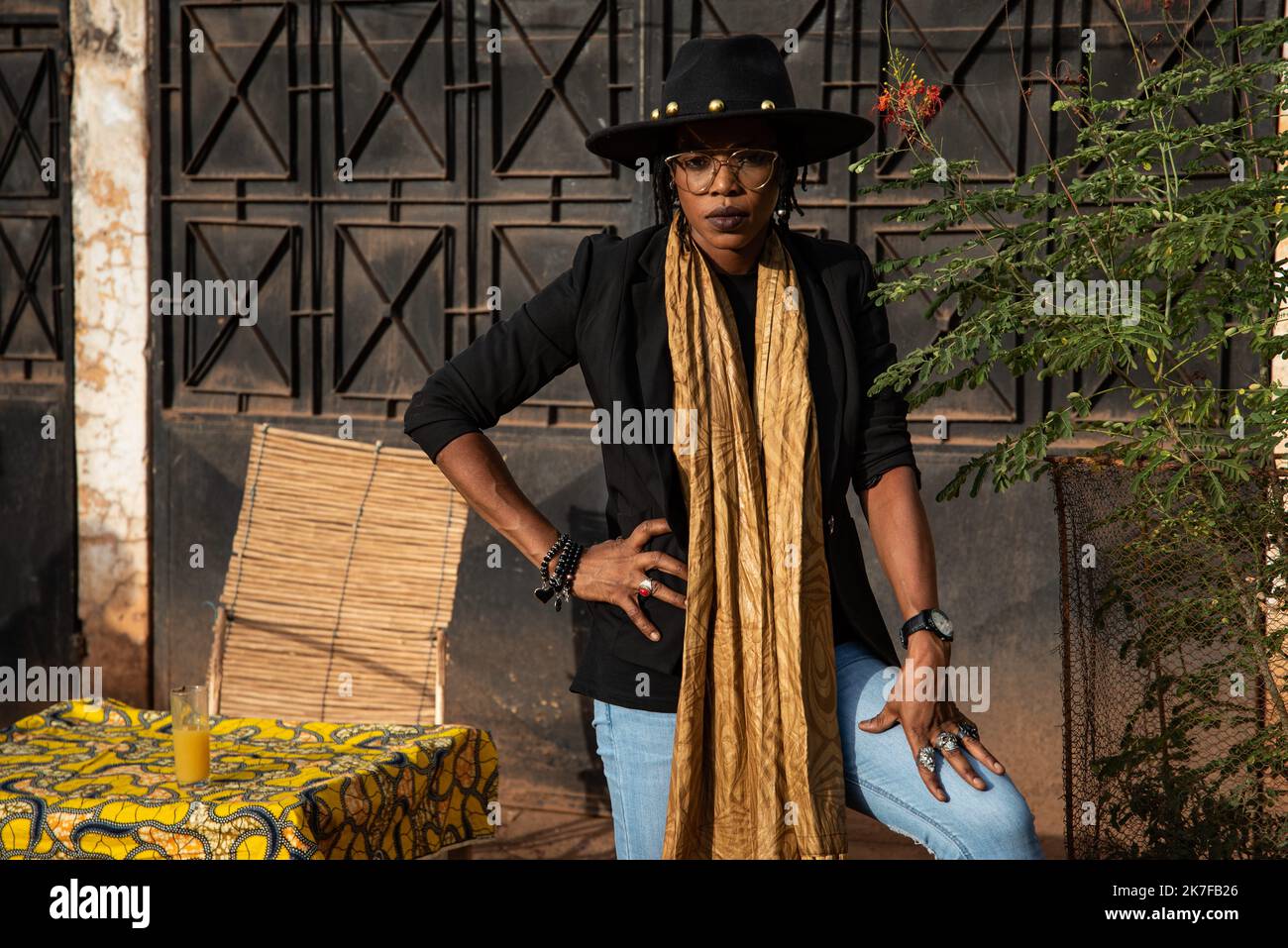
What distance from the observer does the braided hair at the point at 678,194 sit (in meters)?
2.73

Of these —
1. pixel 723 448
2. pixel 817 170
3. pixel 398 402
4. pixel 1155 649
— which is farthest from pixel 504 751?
Answer: pixel 723 448

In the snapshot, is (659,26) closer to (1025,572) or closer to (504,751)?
(1025,572)

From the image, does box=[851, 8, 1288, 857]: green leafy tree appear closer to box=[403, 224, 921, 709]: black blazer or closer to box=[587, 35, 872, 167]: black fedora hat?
box=[403, 224, 921, 709]: black blazer

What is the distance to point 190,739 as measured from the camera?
3637 millimetres

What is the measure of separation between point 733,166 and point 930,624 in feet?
3.01

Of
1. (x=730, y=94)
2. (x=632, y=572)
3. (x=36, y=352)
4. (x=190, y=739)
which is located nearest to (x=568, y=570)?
(x=632, y=572)

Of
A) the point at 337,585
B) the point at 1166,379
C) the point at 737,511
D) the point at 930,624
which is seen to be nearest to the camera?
the point at 930,624

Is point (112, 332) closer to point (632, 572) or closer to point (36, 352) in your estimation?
point (36, 352)

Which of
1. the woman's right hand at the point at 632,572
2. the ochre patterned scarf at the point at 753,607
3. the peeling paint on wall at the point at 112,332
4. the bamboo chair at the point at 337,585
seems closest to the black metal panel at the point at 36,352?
the peeling paint on wall at the point at 112,332

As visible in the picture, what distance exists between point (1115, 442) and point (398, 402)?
3329 mm

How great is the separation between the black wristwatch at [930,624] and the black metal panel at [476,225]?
2.79 m

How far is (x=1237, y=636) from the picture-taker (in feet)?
10.6

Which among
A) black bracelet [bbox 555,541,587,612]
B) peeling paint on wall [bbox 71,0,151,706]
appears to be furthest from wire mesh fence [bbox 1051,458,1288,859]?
peeling paint on wall [bbox 71,0,151,706]
